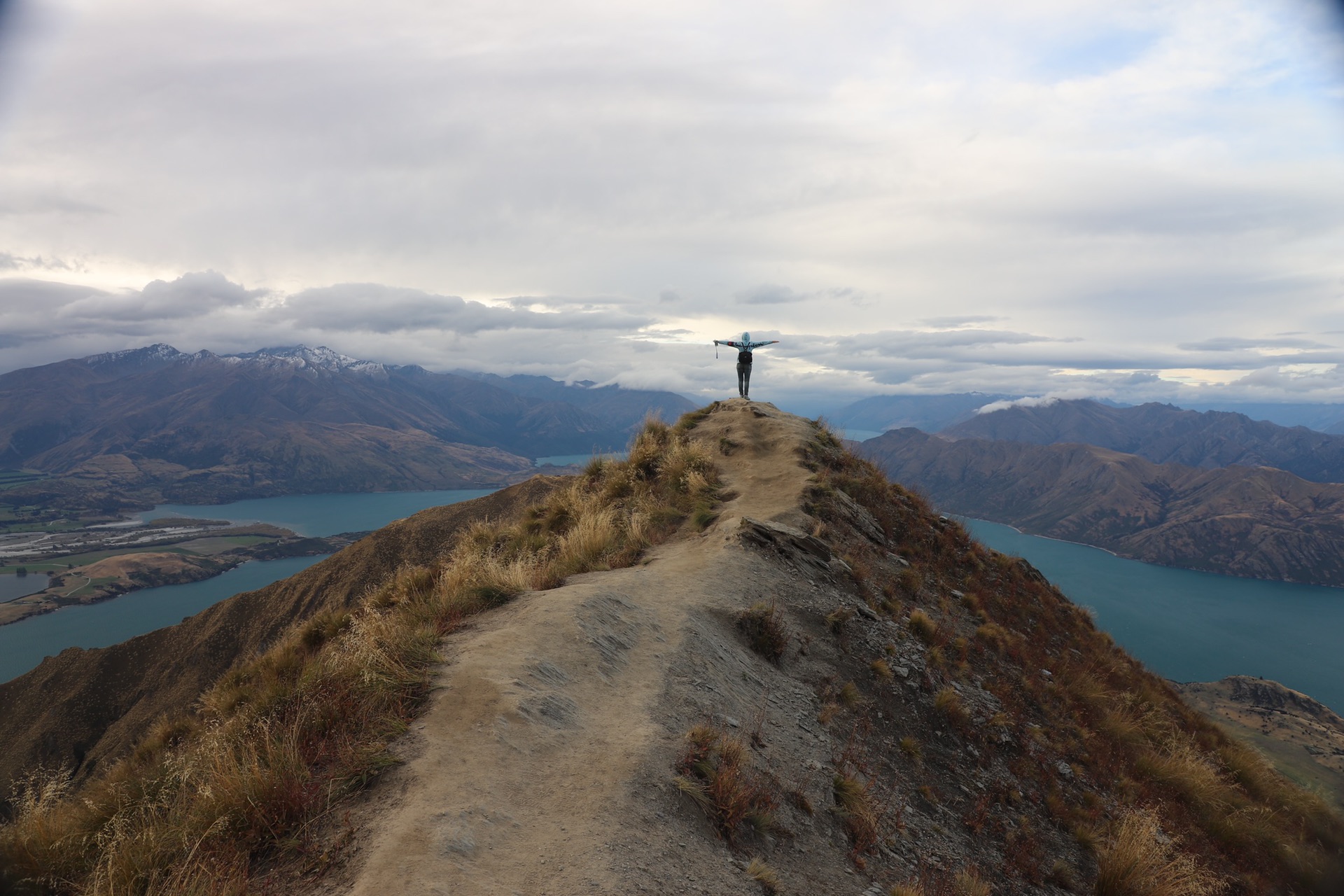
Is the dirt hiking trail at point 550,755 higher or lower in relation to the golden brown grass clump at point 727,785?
higher

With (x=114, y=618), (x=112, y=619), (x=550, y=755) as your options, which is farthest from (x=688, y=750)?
(x=114, y=618)

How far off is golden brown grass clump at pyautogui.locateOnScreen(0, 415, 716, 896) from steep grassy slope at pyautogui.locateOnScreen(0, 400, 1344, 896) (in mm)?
35

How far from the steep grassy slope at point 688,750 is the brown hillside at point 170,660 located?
1613 centimetres

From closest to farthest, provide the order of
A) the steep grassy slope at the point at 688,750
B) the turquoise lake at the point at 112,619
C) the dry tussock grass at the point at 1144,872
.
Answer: the steep grassy slope at the point at 688,750 → the dry tussock grass at the point at 1144,872 → the turquoise lake at the point at 112,619

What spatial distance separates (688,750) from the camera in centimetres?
622

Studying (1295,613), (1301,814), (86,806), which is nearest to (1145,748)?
(1301,814)

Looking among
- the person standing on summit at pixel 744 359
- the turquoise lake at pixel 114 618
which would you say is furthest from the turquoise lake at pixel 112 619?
the person standing on summit at pixel 744 359

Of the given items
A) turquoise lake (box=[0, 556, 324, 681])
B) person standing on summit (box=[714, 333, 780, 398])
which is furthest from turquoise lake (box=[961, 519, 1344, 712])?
turquoise lake (box=[0, 556, 324, 681])

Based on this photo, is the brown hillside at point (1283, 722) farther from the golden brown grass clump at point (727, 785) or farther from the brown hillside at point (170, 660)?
the brown hillside at point (170, 660)

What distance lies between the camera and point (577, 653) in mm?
7715

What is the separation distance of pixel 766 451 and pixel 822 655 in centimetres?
1013

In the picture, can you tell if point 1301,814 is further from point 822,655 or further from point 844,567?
point 822,655

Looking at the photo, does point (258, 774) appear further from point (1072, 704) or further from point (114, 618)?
point (114, 618)

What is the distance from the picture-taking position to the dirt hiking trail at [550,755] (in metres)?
4.37
